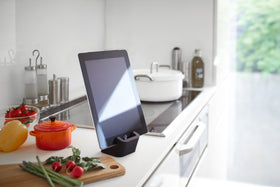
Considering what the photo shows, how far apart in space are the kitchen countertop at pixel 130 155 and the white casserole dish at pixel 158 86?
37cm

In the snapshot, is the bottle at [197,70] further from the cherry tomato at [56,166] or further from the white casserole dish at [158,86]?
the cherry tomato at [56,166]

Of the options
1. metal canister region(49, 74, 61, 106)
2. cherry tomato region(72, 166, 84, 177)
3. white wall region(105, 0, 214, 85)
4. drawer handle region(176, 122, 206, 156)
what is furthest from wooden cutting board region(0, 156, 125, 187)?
white wall region(105, 0, 214, 85)

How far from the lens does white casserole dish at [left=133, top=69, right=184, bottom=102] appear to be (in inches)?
70.1

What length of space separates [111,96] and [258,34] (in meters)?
8.89

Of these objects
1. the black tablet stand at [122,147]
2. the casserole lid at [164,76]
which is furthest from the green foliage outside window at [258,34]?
the black tablet stand at [122,147]

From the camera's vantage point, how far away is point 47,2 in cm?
178

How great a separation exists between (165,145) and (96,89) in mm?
321

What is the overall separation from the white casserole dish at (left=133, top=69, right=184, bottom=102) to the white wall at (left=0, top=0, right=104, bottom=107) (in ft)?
1.50

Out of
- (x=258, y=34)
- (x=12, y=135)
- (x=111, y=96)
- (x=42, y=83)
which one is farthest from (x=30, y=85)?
(x=258, y=34)

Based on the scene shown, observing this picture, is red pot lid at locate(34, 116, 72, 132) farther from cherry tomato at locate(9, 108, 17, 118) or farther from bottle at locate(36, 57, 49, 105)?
bottle at locate(36, 57, 49, 105)

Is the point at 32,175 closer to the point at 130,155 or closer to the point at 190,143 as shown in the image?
the point at 130,155

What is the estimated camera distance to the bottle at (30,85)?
1562 millimetres

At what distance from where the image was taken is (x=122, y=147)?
105 centimetres

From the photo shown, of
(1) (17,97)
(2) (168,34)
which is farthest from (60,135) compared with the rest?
(2) (168,34)
